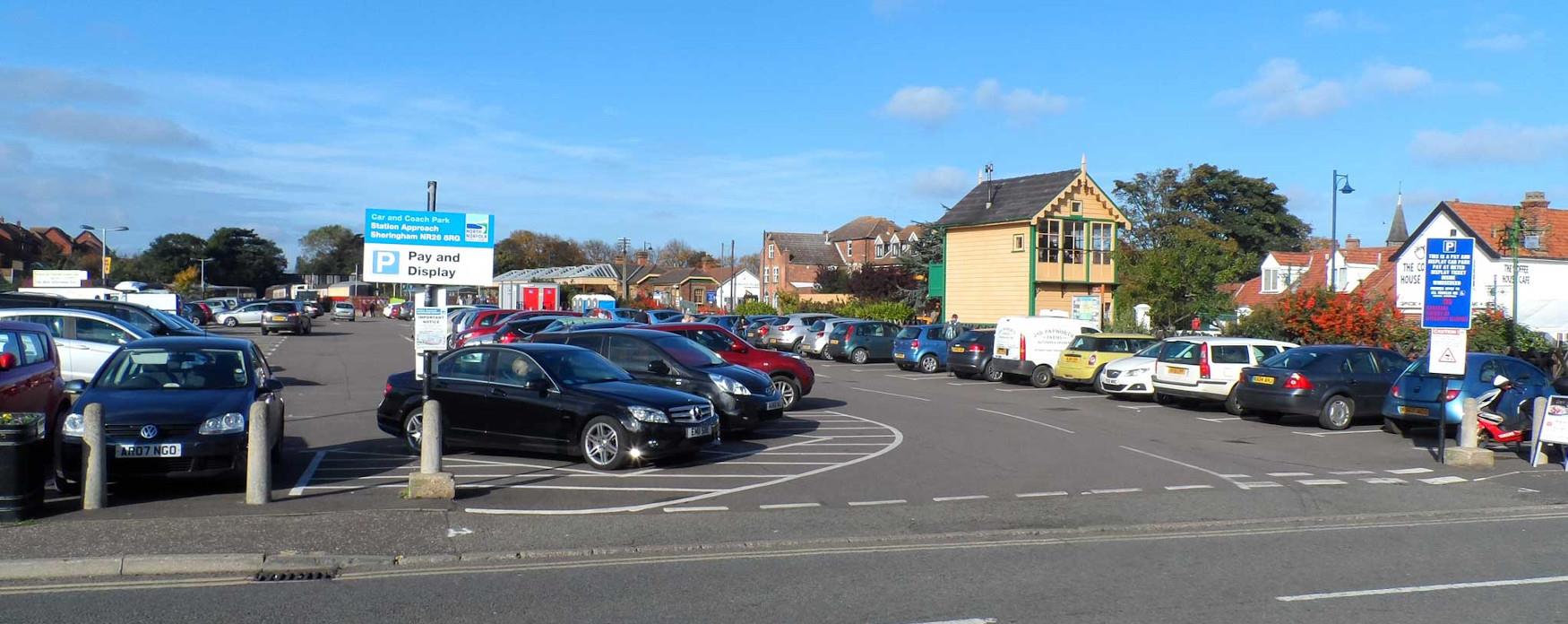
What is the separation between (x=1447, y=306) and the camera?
49.2 ft

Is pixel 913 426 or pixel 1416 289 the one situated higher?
pixel 1416 289

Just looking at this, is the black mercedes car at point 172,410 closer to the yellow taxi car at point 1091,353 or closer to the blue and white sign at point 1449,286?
the blue and white sign at point 1449,286

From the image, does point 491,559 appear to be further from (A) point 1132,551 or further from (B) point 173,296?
(B) point 173,296

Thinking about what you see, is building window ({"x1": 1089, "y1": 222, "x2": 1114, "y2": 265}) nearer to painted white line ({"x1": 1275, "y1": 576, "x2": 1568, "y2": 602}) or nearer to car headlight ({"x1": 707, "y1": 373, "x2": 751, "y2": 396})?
car headlight ({"x1": 707, "y1": 373, "x2": 751, "y2": 396})

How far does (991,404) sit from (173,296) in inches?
1125

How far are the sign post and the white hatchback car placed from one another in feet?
17.8

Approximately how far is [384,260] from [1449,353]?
43.4ft

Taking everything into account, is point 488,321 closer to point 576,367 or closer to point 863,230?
point 576,367

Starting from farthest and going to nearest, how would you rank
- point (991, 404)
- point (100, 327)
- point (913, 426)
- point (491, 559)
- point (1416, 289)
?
point (1416, 289) → point (991, 404) → point (100, 327) → point (913, 426) → point (491, 559)

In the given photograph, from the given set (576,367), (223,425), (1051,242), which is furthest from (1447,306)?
(1051,242)

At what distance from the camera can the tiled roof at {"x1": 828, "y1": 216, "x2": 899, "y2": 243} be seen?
317 feet

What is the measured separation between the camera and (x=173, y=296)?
3781cm

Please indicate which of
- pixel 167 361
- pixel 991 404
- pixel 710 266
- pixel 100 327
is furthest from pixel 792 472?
pixel 710 266

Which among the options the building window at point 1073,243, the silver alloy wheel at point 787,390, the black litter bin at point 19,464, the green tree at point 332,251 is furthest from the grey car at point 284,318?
the green tree at point 332,251
